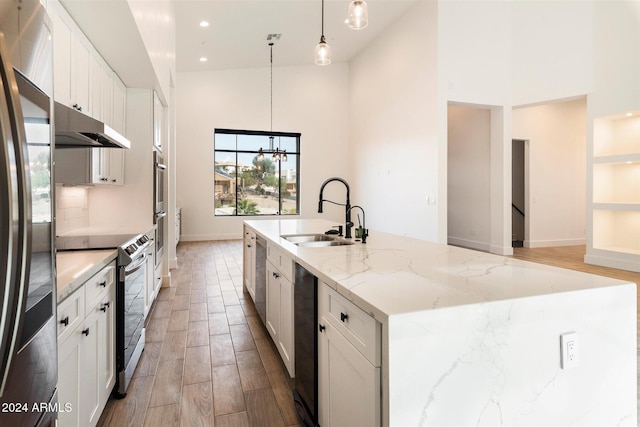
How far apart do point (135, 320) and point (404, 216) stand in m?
5.70

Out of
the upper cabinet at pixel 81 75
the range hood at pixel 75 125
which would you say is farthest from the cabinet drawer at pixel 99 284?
the upper cabinet at pixel 81 75

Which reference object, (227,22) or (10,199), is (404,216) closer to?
(227,22)

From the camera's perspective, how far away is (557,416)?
1.19m

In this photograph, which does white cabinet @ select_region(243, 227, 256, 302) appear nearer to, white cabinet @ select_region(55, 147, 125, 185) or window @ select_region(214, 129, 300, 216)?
white cabinet @ select_region(55, 147, 125, 185)

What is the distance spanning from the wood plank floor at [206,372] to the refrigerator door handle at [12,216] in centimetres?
132

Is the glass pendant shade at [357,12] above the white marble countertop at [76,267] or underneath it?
above

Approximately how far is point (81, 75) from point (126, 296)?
5.26 ft

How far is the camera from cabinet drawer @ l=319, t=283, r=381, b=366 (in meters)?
1.07

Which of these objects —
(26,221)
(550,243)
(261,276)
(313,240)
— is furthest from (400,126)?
(26,221)

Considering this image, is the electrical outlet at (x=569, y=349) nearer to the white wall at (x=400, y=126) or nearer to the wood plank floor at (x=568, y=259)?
the wood plank floor at (x=568, y=259)

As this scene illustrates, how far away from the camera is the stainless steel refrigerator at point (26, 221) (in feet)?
2.37

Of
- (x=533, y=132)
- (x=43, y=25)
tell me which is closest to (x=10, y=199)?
(x=43, y=25)

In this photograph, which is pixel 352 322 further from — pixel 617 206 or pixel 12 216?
pixel 617 206

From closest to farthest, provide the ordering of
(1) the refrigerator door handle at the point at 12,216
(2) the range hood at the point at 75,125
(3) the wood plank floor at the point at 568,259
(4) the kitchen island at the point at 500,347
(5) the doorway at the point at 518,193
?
(1) the refrigerator door handle at the point at 12,216 < (4) the kitchen island at the point at 500,347 < (2) the range hood at the point at 75,125 < (3) the wood plank floor at the point at 568,259 < (5) the doorway at the point at 518,193
